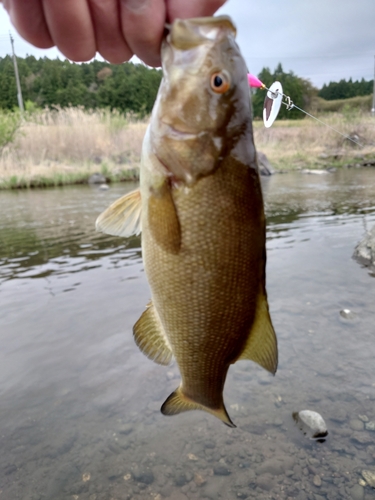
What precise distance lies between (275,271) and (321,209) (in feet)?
18.6

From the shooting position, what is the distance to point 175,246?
1544 millimetres

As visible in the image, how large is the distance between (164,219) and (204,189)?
18 centimetres

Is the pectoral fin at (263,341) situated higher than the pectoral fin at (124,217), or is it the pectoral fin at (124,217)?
the pectoral fin at (124,217)

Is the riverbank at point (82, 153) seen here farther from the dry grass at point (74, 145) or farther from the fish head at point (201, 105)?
the fish head at point (201, 105)

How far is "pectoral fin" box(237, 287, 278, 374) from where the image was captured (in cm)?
166

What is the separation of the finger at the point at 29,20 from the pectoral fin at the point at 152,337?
1.15 metres

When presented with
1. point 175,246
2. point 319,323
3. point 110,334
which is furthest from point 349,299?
point 175,246

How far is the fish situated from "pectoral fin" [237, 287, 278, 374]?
1 cm

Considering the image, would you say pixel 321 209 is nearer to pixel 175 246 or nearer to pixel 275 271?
pixel 275 271


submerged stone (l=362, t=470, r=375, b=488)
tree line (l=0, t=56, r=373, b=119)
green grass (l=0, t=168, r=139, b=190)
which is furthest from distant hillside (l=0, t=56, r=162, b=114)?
submerged stone (l=362, t=470, r=375, b=488)

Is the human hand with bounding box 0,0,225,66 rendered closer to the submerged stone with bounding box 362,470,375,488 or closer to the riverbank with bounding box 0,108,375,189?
the submerged stone with bounding box 362,470,375,488

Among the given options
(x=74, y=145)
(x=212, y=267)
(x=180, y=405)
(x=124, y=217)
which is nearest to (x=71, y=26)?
(x=124, y=217)

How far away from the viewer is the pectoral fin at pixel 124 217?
1733mm

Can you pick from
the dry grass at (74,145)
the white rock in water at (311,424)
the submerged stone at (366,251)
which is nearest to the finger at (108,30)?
the white rock in water at (311,424)
